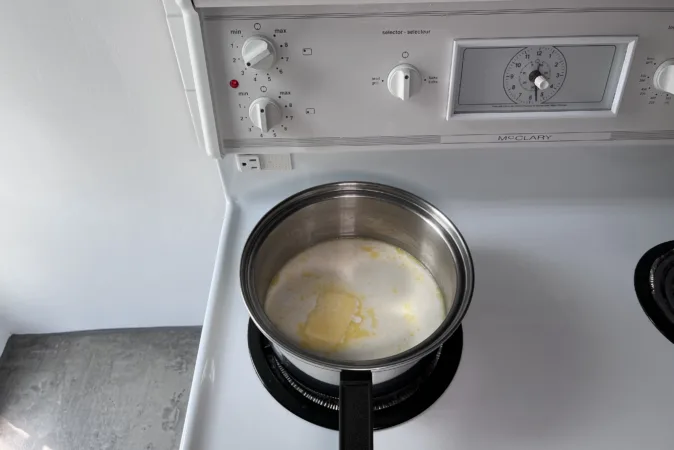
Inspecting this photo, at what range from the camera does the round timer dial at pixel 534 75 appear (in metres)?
0.62

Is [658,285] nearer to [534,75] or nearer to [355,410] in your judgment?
[534,75]

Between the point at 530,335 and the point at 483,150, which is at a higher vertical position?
the point at 483,150

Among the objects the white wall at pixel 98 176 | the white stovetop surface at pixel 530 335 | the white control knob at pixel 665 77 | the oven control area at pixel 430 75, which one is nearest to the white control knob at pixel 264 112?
the oven control area at pixel 430 75

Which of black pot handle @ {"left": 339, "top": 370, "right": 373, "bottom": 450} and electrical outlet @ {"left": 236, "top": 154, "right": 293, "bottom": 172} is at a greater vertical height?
electrical outlet @ {"left": 236, "top": 154, "right": 293, "bottom": 172}

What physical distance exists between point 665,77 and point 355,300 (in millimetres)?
416

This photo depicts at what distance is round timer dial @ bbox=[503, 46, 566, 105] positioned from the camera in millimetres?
622

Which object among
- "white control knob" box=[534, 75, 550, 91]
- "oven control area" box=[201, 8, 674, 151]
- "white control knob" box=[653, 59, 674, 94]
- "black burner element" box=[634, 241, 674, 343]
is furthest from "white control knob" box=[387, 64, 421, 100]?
"black burner element" box=[634, 241, 674, 343]

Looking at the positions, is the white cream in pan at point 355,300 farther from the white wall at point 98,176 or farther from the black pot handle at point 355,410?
the white wall at point 98,176

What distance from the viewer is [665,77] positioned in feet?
2.05

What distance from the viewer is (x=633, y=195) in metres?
0.80

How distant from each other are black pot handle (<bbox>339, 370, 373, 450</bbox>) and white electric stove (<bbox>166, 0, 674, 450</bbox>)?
0.31 ft

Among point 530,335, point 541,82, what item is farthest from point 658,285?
point 541,82

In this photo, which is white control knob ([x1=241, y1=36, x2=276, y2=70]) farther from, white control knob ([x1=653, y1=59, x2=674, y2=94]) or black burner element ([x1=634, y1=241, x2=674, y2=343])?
black burner element ([x1=634, y1=241, x2=674, y2=343])

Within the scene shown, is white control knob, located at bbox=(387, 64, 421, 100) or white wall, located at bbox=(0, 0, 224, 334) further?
white wall, located at bbox=(0, 0, 224, 334)
